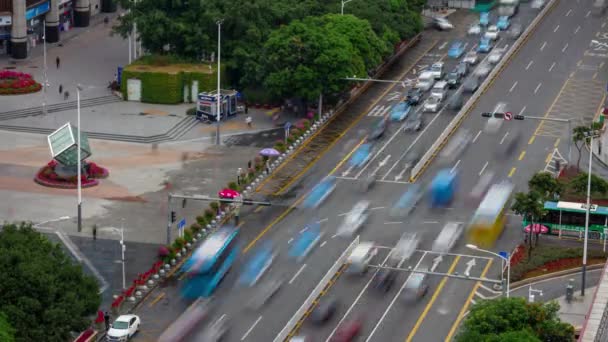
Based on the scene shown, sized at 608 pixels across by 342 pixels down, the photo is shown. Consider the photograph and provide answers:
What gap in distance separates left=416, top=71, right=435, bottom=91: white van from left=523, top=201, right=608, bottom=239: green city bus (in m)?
48.0

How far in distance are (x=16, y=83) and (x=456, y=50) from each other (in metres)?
55.9

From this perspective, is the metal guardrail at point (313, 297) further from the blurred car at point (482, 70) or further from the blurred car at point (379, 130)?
the blurred car at point (482, 70)

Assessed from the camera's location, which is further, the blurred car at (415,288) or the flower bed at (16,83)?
the flower bed at (16,83)

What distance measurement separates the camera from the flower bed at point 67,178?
137 m

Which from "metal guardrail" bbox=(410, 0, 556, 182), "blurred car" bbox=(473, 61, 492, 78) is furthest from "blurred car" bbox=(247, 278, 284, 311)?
"blurred car" bbox=(473, 61, 492, 78)

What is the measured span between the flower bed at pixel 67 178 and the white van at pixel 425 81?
45.1 m

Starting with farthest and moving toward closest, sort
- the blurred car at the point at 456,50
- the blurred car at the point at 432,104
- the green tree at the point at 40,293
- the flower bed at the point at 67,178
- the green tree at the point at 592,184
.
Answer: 1. the blurred car at the point at 456,50
2. the blurred car at the point at 432,104
3. the flower bed at the point at 67,178
4. the green tree at the point at 592,184
5. the green tree at the point at 40,293

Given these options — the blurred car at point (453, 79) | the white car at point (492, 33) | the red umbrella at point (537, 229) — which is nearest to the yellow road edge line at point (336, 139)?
the blurred car at point (453, 79)

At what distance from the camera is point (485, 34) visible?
7608 inches

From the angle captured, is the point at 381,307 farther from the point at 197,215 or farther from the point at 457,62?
the point at 457,62

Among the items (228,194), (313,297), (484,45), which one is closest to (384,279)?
(313,297)

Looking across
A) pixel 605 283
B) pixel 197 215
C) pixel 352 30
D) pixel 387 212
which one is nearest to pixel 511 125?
pixel 352 30

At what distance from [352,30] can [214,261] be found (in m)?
52.4

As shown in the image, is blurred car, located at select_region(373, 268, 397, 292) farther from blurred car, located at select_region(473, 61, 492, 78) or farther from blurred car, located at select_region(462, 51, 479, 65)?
blurred car, located at select_region(462, 51, 479, 65)
